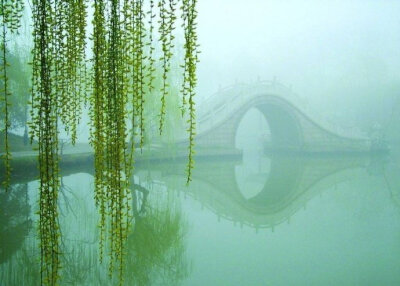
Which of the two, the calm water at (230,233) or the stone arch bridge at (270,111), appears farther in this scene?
the stone arch bridge at (270,111)


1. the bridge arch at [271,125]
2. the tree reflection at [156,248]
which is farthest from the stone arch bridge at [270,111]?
the tree reflection at [156,248]

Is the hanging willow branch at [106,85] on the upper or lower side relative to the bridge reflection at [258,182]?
upper

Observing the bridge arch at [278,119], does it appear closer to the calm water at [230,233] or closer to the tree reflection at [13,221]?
the calm water at [230,233]

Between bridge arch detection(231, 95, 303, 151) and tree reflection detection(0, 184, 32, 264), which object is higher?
bridge arch detection(231, 95, 303, 151)

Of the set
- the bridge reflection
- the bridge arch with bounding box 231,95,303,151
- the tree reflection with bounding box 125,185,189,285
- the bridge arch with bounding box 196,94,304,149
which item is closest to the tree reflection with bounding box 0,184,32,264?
the tree reflection with bounding box 125,185,189,285

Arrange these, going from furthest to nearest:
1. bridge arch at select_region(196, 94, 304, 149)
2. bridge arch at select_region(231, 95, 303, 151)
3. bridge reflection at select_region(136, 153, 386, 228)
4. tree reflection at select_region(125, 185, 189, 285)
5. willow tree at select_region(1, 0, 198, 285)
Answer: bridge arch at select_region(231, 95, 303, 151)
bridge arch at select_region(196, 94, 304, 149)
bridge reflection at select_region(136, 153, 386, 228)
tree reflection at select_region(125, 185, 189, 285)
willow tree at select_region(1, 0, 198, 285)

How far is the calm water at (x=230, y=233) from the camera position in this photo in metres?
4.29

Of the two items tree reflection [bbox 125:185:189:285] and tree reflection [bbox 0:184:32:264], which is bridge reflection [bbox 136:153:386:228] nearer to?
tree reflection [bbox 125:185:189:285]

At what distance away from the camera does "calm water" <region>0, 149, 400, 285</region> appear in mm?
4285

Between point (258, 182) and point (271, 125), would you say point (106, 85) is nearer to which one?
point (258, 182)

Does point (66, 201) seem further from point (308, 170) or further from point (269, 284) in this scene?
point (308, 170)

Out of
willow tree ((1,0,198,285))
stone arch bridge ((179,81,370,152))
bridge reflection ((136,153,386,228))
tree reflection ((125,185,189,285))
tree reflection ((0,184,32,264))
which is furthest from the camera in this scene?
stone arch bridge ((179,81,370,152))

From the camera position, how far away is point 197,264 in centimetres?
460

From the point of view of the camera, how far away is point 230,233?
20.0 feet
